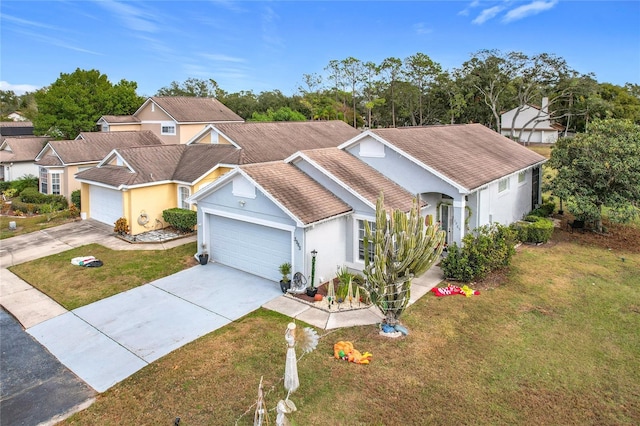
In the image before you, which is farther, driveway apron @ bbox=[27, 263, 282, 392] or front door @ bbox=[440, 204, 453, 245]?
front door @ bbox=[440, 204, 453, 245]

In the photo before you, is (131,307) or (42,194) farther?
(42,194)

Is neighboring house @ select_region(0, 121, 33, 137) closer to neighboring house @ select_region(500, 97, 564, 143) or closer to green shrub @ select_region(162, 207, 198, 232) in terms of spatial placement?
green shrub @ select_region(162, 207, 198, 232)

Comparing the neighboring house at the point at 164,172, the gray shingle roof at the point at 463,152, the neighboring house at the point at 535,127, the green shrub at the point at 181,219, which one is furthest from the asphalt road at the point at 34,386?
the neighboring house at the point at 535,127

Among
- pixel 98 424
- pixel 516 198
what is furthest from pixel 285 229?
pixel 516 198

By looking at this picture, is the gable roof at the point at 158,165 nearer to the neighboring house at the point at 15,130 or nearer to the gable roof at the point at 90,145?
the gable roof at the point at 90,145

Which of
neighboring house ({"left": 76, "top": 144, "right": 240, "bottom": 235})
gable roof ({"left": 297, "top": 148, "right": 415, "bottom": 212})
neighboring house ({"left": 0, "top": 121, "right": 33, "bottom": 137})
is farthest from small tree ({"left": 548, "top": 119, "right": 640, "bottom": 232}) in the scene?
neighboring house ({"left": 0, "top": 121, "right": 33, "bottom": 137})

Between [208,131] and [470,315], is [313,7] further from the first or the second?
[470,315]
